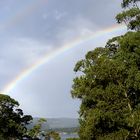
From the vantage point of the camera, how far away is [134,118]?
32.6 meters

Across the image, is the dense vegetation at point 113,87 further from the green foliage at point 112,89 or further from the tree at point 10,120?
the tree at point 10,120

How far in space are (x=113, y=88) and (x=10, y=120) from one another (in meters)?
44.1

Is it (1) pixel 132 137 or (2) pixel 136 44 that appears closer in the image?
(2) pixel 136 44

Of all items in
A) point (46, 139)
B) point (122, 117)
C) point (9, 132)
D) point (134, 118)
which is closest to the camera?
point (134, 118)

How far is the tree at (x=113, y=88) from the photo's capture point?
33375mm

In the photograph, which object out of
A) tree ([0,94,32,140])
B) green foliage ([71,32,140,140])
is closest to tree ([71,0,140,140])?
green foliage ([71,32,140,140])

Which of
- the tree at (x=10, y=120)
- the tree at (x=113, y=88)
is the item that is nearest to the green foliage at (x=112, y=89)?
the tree at (x=113, y=88)

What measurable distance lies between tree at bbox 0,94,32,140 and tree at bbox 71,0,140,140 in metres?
39.3

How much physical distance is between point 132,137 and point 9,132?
149 ft

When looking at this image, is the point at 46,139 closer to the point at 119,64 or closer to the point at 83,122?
the point at 83,122

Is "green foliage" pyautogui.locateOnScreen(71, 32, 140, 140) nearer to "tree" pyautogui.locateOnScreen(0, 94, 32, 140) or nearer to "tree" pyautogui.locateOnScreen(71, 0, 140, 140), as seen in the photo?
"tree" pyautogui.locateOnScreen(71, 0, 140, 140)

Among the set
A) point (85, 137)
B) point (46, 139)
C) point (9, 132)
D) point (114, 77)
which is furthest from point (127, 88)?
point (46, 139)

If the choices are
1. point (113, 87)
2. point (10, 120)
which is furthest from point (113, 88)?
point (10, 120)

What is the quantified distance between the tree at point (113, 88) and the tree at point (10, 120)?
3933 cm
